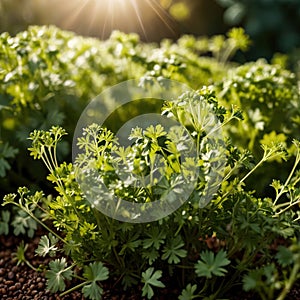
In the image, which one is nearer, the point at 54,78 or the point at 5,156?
the point at 5,156

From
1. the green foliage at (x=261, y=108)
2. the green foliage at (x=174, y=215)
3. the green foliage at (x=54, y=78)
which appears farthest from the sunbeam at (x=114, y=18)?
the green foliage at (x=174, y=215)

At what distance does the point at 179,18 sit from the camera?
5375 millimetres

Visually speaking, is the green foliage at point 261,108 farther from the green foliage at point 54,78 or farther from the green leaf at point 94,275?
the green leaf at point 94,275

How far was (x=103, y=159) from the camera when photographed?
1.74m

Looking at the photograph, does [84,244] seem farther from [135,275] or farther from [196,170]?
[196,170]

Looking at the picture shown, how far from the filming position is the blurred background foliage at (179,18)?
4.95 meters

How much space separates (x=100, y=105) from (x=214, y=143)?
1.06m

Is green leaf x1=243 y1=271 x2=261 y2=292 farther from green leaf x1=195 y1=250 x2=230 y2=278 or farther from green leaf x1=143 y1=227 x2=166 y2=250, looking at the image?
green leaf x1=143 y1=227 x2=166 y2=250

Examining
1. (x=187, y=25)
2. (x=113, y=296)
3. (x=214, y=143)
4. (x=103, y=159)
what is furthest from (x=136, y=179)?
(x=187, y=25)

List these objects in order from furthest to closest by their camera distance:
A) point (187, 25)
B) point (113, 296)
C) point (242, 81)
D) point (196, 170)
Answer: point (187, 25), point (242, 81), point (113, 296), point (196, 170)

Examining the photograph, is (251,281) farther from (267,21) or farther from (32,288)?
(267,21)

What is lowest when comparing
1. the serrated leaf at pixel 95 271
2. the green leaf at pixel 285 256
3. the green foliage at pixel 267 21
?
the green foliage at pixel 267 21

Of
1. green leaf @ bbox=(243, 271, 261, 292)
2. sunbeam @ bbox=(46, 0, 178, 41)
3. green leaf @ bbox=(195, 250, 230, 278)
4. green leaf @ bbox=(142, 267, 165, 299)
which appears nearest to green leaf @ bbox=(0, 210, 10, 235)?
green leaf @ bbox=(142, 267, 165, 299)

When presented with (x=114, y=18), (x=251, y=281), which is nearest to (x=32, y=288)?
(x=251, y=281)
